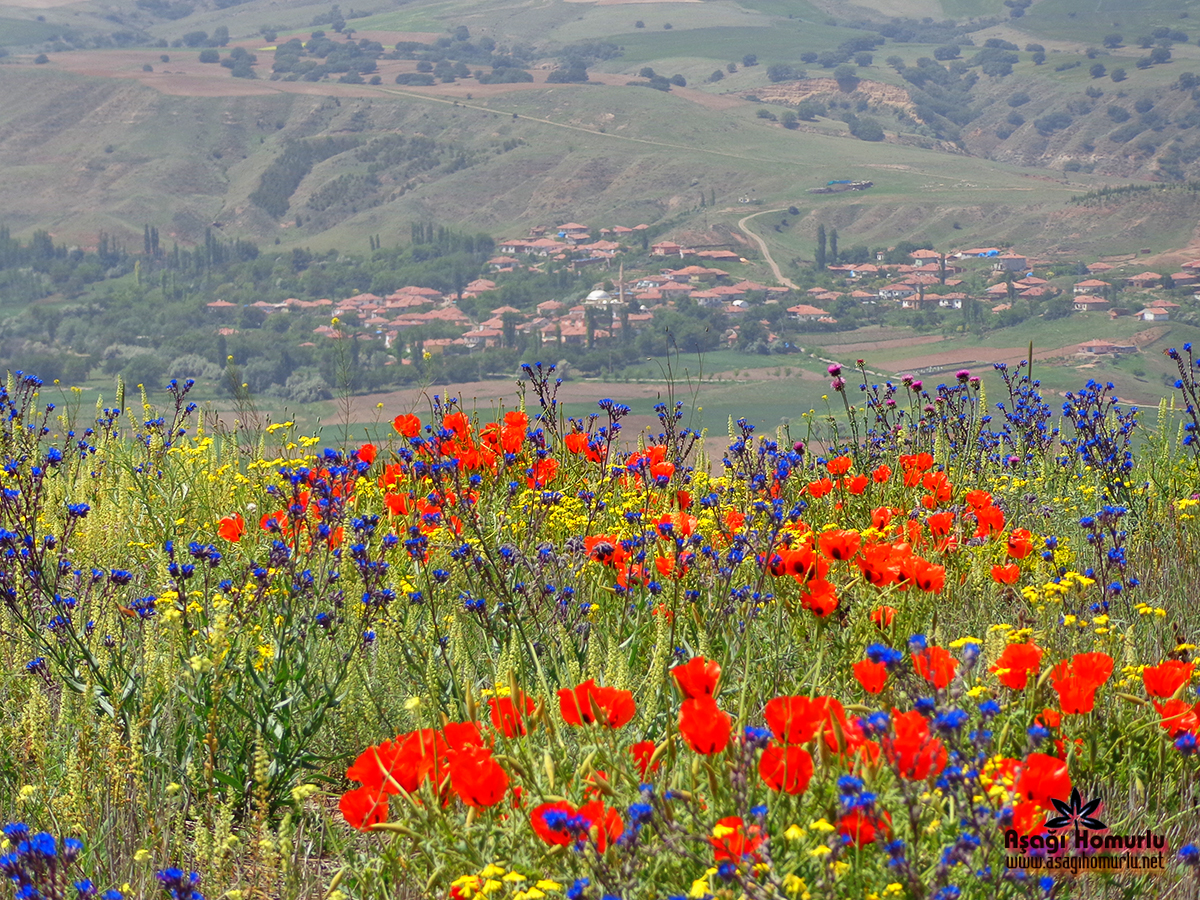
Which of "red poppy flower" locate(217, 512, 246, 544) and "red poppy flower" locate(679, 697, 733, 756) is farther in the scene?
"red poppy flower" locate(217, 512, 246, 544)

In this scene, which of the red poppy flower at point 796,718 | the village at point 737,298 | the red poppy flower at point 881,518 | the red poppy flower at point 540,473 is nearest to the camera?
the red poppy flower at point 796,718

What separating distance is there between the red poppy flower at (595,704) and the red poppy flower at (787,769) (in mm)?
280

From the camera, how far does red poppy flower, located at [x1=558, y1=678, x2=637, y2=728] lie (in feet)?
6.16

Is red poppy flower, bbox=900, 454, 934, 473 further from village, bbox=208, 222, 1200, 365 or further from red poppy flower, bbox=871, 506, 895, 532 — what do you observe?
village, bbox=208, 222, 1200, 365

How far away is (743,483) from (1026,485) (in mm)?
1389

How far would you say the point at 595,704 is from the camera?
1.87m

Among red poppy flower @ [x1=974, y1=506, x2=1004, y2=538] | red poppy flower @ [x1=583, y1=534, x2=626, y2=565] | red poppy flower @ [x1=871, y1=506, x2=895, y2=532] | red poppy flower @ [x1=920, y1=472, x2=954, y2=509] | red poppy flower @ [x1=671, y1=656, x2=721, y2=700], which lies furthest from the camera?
red poppy flower @ [x1=920, y1=472, x2=954, y2=509]

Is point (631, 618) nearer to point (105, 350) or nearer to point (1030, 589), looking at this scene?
point (1030, 589)

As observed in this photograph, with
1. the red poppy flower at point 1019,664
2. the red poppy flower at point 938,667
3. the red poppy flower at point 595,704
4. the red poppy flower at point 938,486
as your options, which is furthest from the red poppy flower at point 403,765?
the red poppy flower at point 938,486

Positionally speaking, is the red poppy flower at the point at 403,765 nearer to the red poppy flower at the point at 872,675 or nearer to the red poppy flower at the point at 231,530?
the red poppy flower at the point at 872,675

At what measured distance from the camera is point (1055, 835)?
5.81 ft

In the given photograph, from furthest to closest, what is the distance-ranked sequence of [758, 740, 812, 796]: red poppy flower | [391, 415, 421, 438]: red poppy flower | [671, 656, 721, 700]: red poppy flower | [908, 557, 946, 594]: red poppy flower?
[391, 415, 421, 438]: red poppy flower
[908, 557, 946, 594]: red poppy flower
[671, 656, 721, 700]: red poppy flower
[758, 740, 812, 796]: red poppy flower

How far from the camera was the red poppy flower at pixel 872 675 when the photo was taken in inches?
74.5

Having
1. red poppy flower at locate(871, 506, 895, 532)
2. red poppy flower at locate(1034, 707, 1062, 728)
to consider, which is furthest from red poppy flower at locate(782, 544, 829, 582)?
red poppy flower at locate(871, 506, 895, 532)
